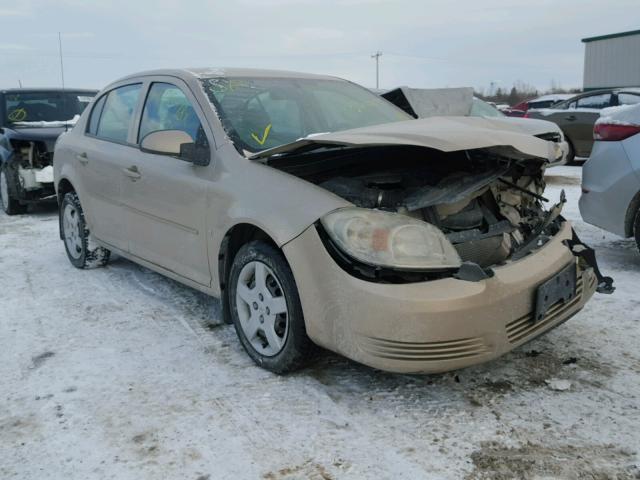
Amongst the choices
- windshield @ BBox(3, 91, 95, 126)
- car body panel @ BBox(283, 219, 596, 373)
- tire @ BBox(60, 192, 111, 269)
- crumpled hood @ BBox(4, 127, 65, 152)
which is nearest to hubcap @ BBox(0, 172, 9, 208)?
crumpled hood @ BBox(4, 127, 65, 152)

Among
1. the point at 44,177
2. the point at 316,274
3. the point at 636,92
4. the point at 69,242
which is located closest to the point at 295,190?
the point at 316,274

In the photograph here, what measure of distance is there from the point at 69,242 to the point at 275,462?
364 centimetres

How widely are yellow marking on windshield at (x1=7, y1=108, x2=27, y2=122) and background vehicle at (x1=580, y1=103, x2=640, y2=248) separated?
23.3ft

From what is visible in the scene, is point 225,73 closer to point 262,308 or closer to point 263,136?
point 263,136

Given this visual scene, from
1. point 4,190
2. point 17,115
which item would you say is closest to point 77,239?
point 4,190

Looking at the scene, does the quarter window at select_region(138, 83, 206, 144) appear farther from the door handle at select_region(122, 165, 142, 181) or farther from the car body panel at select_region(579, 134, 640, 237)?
the car body panel at select_region(579, 134, 640, 237)

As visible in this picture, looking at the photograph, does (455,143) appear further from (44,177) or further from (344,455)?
(44,177)

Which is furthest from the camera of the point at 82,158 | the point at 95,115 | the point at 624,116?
the point at 95,115

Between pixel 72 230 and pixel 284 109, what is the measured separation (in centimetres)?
247

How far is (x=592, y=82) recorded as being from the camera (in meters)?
31.5

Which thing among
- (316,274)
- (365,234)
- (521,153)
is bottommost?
(316,274)

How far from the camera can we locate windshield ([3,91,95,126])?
27.0 ft

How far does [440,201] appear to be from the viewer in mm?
2795

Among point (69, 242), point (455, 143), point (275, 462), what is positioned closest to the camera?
point (275, 462)
